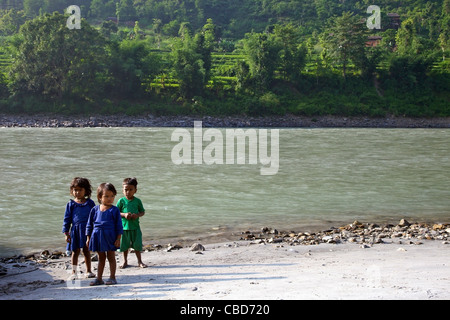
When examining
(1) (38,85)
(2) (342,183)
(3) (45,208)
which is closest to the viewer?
(3) (45,208)

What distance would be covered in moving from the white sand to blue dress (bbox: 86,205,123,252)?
1.60ft

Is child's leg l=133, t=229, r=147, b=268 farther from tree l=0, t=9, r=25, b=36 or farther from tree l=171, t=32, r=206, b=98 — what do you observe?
tree l=0, t=9, r=25, b=36

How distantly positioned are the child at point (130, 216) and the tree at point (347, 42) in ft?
192

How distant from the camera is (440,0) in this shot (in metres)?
115

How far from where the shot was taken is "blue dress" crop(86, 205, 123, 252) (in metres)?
6.81

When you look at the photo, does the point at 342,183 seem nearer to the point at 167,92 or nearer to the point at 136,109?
the point at 136,109

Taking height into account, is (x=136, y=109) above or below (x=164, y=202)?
above

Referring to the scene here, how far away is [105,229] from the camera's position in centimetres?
682

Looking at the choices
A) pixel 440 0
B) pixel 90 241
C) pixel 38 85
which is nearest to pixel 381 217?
pixel 90 241

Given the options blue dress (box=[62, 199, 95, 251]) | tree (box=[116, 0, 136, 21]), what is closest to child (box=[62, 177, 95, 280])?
blue dress (box=[62, 199, 95, 251])

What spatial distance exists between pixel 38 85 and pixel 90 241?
166 feet

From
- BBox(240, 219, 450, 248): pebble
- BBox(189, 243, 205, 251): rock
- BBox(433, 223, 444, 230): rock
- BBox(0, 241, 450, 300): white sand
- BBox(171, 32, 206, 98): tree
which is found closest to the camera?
BBox(0, 241, 450, 300): white sand
